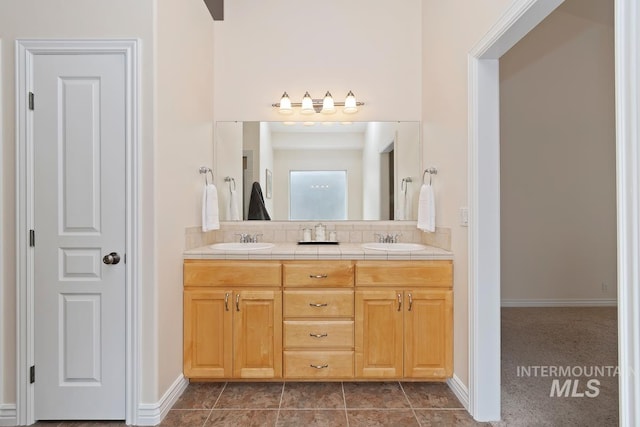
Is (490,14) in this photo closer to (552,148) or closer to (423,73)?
(423,73)

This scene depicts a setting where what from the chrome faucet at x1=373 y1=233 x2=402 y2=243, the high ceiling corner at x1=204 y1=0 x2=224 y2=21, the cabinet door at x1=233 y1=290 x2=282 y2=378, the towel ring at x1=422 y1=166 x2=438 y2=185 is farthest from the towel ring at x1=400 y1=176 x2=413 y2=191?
the high ceiling corner at x1=204 y1=0 x2=224 y2=21

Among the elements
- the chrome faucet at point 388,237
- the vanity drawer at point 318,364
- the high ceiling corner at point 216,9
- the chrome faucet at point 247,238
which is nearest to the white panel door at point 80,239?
the vanity drawer at point 318,364

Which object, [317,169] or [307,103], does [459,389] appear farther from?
[307,103]

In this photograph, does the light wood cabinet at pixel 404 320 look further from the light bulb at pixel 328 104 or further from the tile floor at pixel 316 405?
the light bulb at pixel 328 104

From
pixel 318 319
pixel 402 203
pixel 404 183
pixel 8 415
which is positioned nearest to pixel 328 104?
pixel 404 183

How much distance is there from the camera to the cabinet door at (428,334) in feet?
7.54

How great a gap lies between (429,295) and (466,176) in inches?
31.4

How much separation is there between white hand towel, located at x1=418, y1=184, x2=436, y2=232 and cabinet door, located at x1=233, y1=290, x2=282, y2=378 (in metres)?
1.16

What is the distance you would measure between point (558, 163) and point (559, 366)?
8.22ft

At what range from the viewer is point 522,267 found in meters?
4.15

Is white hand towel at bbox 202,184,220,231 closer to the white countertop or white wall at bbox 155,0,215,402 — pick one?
white wall at bbox 155,0,215,402

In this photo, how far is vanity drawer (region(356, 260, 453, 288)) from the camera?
231cm

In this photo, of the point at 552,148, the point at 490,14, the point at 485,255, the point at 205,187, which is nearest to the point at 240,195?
the point at 205,187

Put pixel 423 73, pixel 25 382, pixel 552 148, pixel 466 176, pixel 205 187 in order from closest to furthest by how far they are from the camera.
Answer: pixel 25 382 < pixel 466 176 < pixel 205 187 < pixel 423 73 < pixel 552 148
